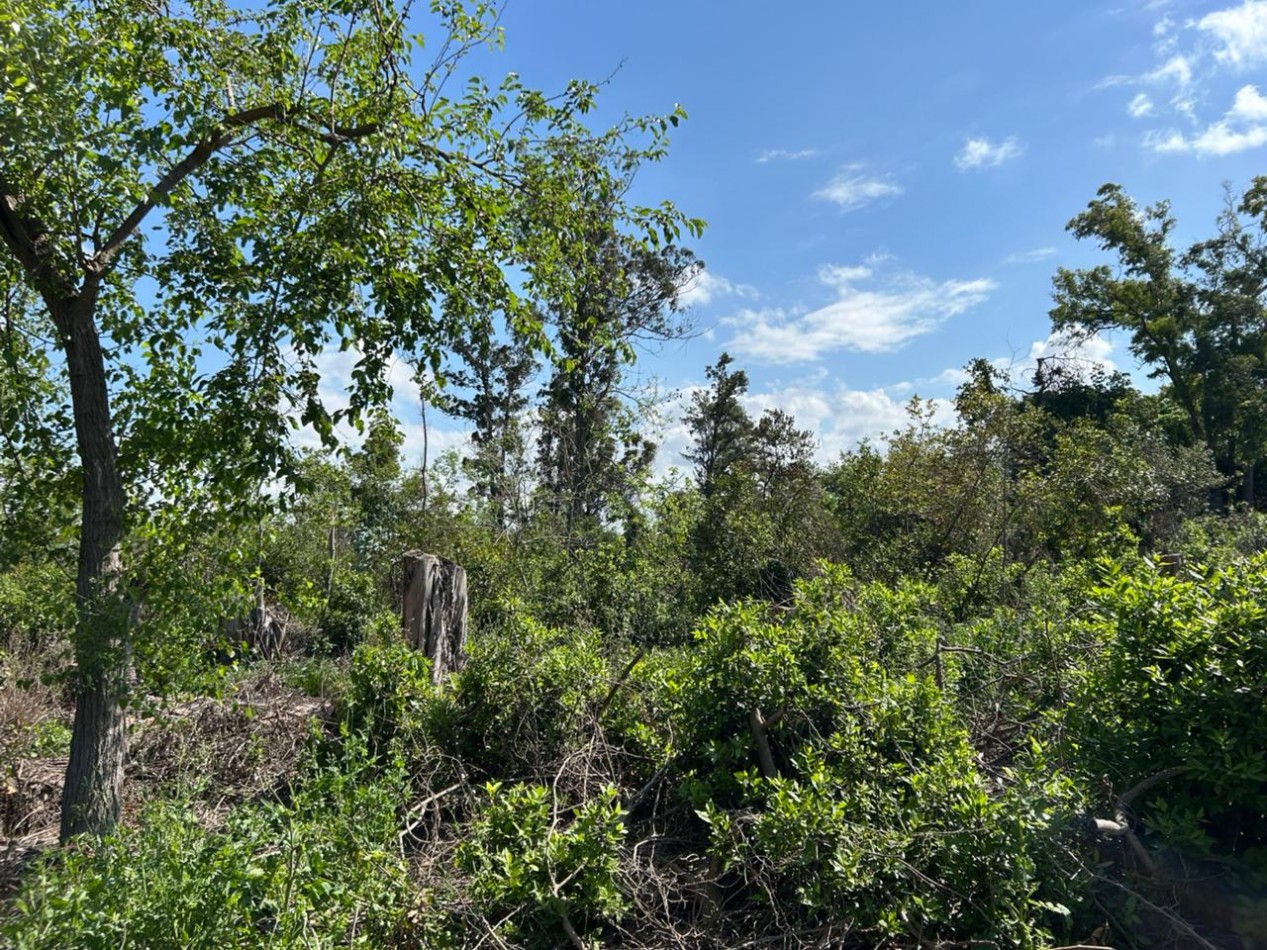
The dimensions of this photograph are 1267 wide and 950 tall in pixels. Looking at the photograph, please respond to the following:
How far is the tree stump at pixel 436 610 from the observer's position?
6941 mm

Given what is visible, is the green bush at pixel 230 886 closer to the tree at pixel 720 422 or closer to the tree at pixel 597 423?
the tree at pixel 597 423

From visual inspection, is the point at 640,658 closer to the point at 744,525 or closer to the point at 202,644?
the point at 202,644

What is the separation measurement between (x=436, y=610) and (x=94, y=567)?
128 inches

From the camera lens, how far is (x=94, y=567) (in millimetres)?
4102

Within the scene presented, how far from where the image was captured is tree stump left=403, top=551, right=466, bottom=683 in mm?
6941

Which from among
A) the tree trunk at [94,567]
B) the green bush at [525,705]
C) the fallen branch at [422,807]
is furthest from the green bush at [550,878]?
the tree trunk at [94,567]

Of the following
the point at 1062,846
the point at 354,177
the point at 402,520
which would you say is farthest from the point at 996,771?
the point at 402,520

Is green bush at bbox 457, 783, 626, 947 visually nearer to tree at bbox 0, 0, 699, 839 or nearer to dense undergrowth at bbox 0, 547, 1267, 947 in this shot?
dense undergrowth at bbox 0, 547, 1267, 947

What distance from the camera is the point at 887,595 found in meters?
5.54

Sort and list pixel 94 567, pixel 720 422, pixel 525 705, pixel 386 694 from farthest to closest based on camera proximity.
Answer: pixel 720 422 < pixel 386 694 < pixel 525 705 < pixel 94 567

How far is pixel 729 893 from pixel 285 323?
11.4 feet

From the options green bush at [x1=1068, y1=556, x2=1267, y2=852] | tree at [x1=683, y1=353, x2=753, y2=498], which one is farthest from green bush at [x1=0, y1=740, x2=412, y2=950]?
tree at [x1=683, y1=353, x2=753, y2=498]

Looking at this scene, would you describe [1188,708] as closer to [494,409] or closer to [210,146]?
[210,146]

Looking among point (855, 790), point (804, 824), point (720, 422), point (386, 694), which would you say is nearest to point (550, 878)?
point (804, 824)
